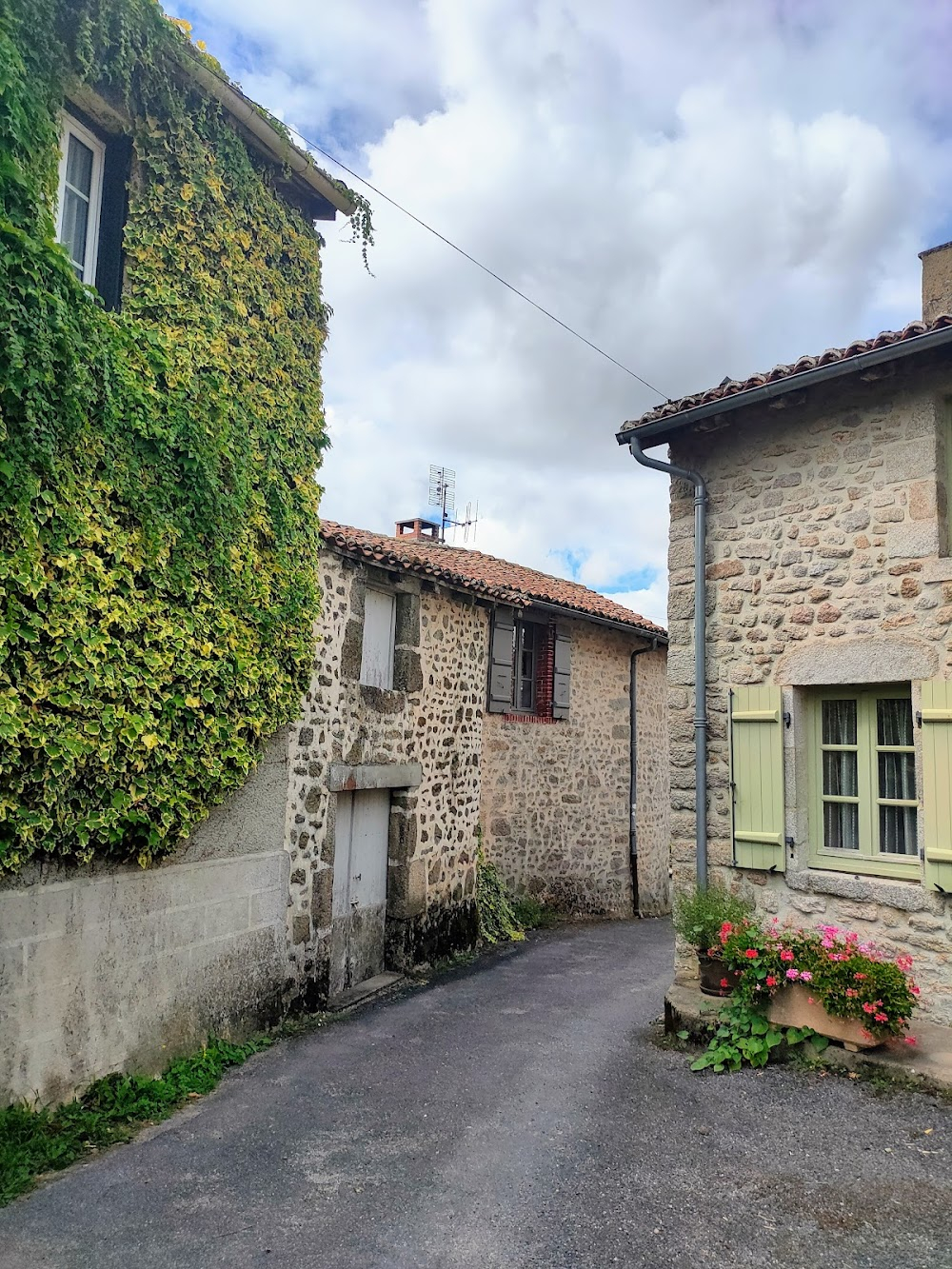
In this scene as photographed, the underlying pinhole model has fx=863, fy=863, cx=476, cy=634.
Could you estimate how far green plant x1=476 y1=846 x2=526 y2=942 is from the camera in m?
10.6

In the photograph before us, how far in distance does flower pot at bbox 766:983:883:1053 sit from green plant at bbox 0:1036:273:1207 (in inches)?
148

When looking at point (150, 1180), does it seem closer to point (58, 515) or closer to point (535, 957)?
point (58, 515)

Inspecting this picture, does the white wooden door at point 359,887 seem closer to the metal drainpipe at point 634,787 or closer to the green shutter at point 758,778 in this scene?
the green shutter at point 758,778

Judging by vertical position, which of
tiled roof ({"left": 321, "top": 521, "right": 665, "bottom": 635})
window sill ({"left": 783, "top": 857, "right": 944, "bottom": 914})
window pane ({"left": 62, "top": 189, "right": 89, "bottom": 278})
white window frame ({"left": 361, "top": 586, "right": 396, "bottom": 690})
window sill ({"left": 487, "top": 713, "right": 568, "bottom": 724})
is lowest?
window sill ({"left": 783, "top": 857, "right": 944, "bottom": 914})

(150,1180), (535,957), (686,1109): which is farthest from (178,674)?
(535,957)

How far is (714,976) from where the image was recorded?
20.0ft

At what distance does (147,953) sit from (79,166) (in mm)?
5206

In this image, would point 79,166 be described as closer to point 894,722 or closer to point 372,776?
point 372,776

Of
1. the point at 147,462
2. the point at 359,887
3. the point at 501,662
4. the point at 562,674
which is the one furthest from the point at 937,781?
the point at 562,674

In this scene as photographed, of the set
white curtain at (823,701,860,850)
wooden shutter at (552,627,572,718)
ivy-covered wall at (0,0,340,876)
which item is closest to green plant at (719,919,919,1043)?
white curtain at (823,701,860,850)

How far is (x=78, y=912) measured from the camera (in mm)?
5117

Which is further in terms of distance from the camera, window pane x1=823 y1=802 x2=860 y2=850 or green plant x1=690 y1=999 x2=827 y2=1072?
window pane x1=823 y1=802 x2=860 y2=850

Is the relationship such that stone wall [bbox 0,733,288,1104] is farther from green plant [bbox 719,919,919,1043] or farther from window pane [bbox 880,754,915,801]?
window pane [bbox 880,754,915,801]

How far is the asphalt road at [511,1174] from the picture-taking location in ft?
12.0
